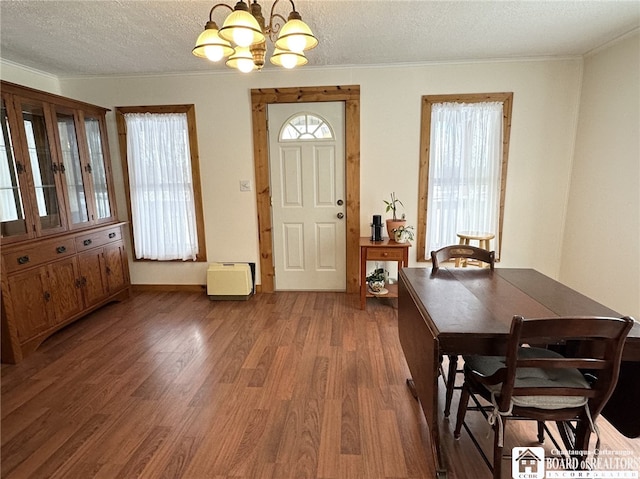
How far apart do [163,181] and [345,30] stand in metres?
2.53

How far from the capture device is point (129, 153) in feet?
12.7

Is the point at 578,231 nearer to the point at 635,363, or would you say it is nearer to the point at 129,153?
the point at 635,363

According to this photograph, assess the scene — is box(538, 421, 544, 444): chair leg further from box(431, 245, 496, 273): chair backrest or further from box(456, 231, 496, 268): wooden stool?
box(456, 231, 496, 268): wooden stool

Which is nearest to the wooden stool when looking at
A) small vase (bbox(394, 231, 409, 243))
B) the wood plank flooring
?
small vase (bbox(394, 231, 409, 243))

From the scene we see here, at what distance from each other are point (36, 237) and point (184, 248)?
1.45 m

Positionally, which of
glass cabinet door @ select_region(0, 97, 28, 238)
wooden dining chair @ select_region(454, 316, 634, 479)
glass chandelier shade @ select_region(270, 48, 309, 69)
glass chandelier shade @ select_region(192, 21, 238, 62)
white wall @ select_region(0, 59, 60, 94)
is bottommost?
wooden dining chair @ select_region(454, 316, 634, 479)

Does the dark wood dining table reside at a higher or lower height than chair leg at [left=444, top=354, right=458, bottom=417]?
higher

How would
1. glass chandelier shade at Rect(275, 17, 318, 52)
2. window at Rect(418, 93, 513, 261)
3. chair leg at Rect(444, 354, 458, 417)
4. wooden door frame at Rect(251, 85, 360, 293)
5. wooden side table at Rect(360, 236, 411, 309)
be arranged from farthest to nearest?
1. wooden door frame at Rect(251, 85, 360, 293)
2. window at Rect(418, 93, 513, 261)
3. wooden side table at Rect(360, 236, 411, 309)
4. chair leg at Rect(444, 354, 458, 417)
5. glass chandelier shade at Rect(275, 17, 318, 52)

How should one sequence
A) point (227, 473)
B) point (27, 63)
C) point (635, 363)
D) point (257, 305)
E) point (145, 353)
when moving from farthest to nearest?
1. point (257, 305)
2. point (27, 63)
3. point (145, 353)
4. point (227, 473)
5. point (635, 363)

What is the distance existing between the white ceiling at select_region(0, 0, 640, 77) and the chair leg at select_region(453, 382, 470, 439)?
2.36 metres

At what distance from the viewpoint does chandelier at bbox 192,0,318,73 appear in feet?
5.27

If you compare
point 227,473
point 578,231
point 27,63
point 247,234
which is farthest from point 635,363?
point 27,63

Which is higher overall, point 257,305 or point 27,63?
point 27,63

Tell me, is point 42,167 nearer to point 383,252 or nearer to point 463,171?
point 383,252
